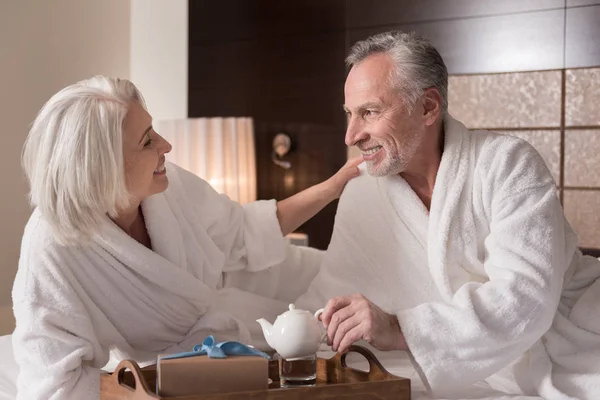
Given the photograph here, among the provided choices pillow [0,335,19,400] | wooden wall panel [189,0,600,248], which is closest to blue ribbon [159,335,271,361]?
pillow [0,335,19,400]

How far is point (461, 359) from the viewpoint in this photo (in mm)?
1952

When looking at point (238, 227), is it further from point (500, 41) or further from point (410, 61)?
point (500, 41)

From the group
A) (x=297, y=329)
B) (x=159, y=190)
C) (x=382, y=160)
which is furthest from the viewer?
(x=382, y=160)

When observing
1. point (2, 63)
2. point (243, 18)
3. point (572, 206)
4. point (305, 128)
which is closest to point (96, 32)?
point (2, 63)

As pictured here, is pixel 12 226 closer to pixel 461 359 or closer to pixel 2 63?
pixel 2 63

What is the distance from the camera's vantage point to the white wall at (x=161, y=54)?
4.76m

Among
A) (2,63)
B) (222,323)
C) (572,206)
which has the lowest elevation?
(222,323)

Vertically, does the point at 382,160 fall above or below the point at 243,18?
below

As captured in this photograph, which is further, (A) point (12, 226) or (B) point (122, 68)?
(B) point (122, 68)

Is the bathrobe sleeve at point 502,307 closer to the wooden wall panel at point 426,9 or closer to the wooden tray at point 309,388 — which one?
the wooden tray at point 309,388

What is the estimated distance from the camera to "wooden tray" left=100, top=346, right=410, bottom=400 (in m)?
1.69

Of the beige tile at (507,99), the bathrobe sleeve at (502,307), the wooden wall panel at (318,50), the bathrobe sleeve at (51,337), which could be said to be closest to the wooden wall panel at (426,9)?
the wooden wall panel at (318,50)

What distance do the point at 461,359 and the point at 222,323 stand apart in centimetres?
64

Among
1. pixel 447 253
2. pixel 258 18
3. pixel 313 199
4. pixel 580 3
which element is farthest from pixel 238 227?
pixel 258 18
